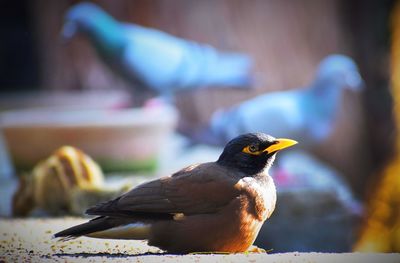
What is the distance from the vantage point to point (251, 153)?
1728 mm

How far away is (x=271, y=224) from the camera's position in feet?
9.58

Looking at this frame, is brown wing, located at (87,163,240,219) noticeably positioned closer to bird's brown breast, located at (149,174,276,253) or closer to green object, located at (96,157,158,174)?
bird's brown breast, located at (149,174,276,253)

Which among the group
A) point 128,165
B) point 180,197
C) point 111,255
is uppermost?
point 180,197

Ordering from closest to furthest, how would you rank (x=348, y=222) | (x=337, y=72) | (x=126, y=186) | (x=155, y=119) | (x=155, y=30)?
(x=126, y=186), (x=348, y=222), (x=155, y=119), (x=337, y=72), (x=155, y=30)

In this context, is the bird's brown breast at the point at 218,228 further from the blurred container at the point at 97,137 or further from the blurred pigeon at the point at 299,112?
the blurred pigeon at the point at 299,112

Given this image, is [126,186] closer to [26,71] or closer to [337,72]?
[337,72]

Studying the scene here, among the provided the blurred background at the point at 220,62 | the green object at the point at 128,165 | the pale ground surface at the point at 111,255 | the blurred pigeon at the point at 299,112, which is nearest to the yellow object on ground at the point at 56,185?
the pale ground surface at the point at 111,255

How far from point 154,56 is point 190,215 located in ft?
11.5

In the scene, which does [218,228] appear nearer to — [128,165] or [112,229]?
[112,229]

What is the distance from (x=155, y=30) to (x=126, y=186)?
3.25 meters

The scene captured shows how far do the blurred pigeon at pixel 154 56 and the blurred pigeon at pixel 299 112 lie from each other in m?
0.32

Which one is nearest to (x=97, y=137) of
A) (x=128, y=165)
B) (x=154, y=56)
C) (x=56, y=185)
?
(x=128, y=165)

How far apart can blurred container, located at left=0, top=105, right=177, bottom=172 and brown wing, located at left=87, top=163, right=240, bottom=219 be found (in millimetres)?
2051

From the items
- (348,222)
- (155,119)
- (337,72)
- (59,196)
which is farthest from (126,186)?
(337,72)
